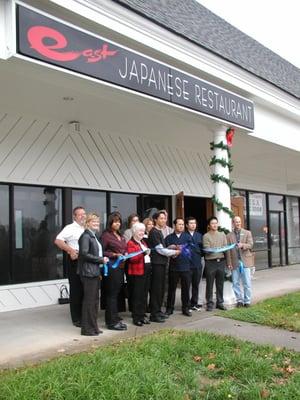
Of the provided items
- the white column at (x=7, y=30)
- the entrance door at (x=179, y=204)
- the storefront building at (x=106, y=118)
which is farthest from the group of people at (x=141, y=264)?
the entrance door at (x=179, y=204)

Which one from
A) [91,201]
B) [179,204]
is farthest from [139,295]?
[179,204]

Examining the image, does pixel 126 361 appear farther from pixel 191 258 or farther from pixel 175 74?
pixel 175 74

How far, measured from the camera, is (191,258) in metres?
8.60

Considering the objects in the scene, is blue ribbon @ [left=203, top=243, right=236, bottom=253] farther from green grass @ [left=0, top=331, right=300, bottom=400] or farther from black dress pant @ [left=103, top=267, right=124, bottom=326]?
green grass @ [left=0, top=331, right=300, bottom=400]

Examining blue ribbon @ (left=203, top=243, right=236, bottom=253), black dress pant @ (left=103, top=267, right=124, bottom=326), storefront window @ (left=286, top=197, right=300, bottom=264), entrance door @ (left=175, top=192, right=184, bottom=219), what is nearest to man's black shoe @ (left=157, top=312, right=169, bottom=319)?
black dress pant @ (left=103, top=267, right=124, bottom=326)

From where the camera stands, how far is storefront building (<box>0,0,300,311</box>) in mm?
6242

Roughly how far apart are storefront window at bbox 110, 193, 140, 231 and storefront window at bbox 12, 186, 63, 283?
1635 millimetres

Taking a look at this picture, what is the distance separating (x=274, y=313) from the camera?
8.34m

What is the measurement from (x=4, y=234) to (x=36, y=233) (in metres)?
0.75

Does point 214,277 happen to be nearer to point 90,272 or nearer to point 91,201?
point 90,272

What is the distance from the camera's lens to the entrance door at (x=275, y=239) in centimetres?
1828

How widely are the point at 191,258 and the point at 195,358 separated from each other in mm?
3117

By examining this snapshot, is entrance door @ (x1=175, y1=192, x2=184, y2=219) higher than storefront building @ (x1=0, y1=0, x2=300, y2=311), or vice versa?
storefront building @ (x1=0, y1=0, x2=300, y2=311)

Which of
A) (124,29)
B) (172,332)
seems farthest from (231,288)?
(124,29)
